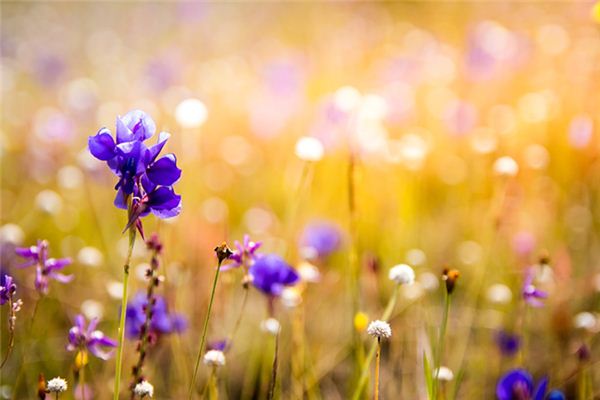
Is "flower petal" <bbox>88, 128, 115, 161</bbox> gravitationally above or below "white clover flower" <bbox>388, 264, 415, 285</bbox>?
above

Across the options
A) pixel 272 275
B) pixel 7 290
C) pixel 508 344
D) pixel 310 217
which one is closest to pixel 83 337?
pixel 7 290

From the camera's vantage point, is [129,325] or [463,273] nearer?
[129,325]

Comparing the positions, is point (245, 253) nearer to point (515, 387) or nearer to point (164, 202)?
point (164, 202)

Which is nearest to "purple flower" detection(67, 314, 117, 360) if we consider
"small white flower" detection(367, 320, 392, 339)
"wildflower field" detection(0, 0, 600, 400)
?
"wildflower field" detection(0, 0, 600, 400)

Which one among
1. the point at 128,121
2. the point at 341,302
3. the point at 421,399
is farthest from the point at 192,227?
the point at 128,121

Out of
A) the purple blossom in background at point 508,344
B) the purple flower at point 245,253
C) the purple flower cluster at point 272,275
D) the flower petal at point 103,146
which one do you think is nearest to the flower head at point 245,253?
the purple flower at point 245,253

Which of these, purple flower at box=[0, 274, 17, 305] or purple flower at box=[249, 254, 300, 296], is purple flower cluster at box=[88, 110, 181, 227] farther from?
purple flower at box=[249, 254, 300, 296]

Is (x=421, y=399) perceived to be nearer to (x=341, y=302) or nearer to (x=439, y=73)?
(x=341, y=302)
